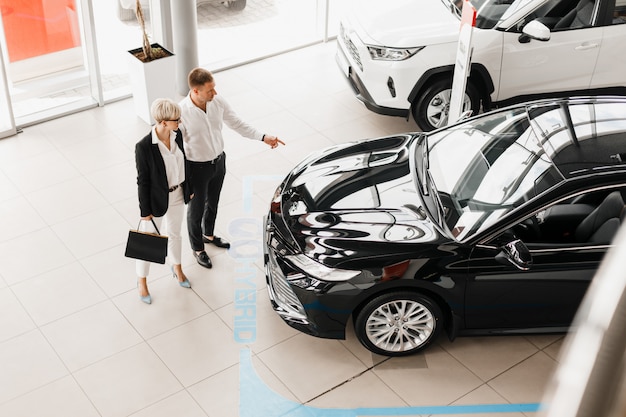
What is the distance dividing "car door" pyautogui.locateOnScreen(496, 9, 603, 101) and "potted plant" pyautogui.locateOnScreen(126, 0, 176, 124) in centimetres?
358

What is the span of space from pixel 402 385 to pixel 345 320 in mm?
624

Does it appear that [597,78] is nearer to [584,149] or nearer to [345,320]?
[584,149]

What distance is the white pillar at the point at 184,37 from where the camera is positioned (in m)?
8.46

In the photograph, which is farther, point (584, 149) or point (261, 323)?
point (261, 323)

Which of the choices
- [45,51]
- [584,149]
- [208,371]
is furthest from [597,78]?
[45,51]

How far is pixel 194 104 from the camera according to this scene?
214 inches

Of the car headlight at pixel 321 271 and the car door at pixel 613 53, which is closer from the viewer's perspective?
the car headlight at pixel 321 271

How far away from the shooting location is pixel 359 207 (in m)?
5.28

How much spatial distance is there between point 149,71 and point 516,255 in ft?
16.0

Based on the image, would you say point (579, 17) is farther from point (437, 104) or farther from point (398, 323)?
point (398, 323)

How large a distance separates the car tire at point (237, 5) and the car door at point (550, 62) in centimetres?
379

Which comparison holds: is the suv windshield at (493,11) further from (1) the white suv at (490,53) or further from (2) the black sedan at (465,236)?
(2) the black sedan at (465,236)

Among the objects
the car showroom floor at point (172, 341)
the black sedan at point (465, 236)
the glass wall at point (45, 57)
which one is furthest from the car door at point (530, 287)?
the glass wall at point (45, 57)

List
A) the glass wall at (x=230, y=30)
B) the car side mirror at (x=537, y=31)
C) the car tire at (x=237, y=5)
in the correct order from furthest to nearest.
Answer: the car tire at (x=237, y=5), the glass wall at (x=230, y=30), the car side mirror at (x=537, y=31)
